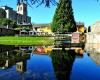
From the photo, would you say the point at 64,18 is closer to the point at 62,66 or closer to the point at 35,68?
the point at 62,66

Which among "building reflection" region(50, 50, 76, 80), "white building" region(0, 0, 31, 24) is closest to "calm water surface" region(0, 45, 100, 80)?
"building reflection" region(50, 50, 76, 80)

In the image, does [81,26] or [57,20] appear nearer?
[57,20]

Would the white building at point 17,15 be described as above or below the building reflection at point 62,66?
above

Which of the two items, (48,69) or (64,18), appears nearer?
(48,69)

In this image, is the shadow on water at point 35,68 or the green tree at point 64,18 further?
the green tree at point 64,18

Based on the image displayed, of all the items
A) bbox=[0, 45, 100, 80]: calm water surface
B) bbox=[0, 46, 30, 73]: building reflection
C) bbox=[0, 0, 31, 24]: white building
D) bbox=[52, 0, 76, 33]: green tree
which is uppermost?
bbox=[0, 0, 31, 24]: white building

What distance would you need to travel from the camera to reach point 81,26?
105 m

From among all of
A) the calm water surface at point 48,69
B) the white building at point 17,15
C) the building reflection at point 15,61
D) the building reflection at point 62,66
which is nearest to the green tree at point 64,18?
the building reflection at point 15,61

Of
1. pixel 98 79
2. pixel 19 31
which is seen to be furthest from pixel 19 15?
pixel 98 79

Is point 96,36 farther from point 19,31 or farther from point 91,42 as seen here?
point 19,31

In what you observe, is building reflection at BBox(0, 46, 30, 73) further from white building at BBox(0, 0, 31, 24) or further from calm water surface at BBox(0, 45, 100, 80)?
white building at BBox(0, 0, 31, 24)

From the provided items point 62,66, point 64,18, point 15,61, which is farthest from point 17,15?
point 62,66

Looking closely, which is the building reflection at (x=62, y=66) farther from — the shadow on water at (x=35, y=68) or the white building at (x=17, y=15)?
the white building at (x=17, y=15)

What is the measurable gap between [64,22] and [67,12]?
2.74m
